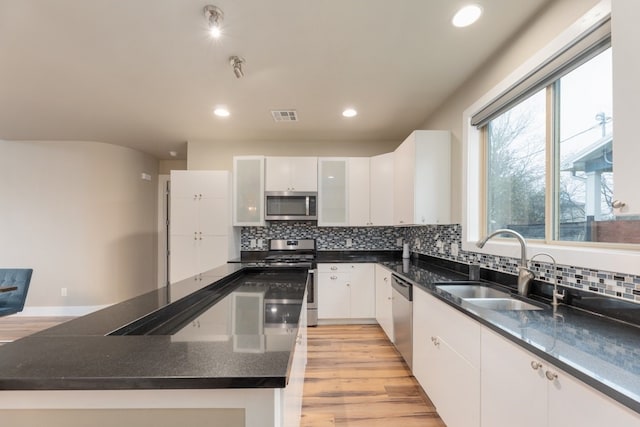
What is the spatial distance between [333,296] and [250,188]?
5.99ft

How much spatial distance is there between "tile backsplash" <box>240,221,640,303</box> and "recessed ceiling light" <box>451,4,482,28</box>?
150 cm

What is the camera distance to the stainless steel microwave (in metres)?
3.68

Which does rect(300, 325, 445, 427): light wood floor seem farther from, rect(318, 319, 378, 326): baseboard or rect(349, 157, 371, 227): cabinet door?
rect(349, 157, 371, 227): cabinet door

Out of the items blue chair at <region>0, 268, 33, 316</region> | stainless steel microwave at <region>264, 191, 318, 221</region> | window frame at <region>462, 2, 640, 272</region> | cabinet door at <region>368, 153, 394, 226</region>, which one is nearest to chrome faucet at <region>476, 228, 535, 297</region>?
window frame at <region>462, 2, 640, 272</region>

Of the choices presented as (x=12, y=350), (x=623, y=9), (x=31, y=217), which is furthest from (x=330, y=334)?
(x=31, y=217)

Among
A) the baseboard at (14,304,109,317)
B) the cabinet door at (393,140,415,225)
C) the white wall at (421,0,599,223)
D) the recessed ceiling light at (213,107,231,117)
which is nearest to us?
the white wall at (421,0,599,223)

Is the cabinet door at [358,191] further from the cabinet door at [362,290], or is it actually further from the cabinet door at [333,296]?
the cabinet door at [333,296]

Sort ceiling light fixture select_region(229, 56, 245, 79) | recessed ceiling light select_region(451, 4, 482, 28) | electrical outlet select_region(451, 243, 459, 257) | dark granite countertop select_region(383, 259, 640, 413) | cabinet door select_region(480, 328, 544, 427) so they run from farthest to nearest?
electrical outlet select_region(451, 243, 459, 257), ceiling light fixture select_region(229, 56, 245, 79), recessed ceiling light select_region(451, 4, 482, 28), cabinet door select_region(480, 328, 544, 427), dark granite countertop select_region(383, 259, 640, 413)

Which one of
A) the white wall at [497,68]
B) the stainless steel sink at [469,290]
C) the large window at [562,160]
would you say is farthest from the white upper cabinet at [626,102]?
the stainless steel sink at [469,290]

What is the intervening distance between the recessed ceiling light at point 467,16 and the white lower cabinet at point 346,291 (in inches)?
103

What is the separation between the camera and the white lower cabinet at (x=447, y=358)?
136 centimetres

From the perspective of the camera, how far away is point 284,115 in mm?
3105

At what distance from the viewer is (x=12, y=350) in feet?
2.53

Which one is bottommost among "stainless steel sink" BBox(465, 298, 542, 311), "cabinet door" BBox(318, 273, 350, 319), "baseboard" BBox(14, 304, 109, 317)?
"baseboard" BBox(14, 304, 109, 317)
